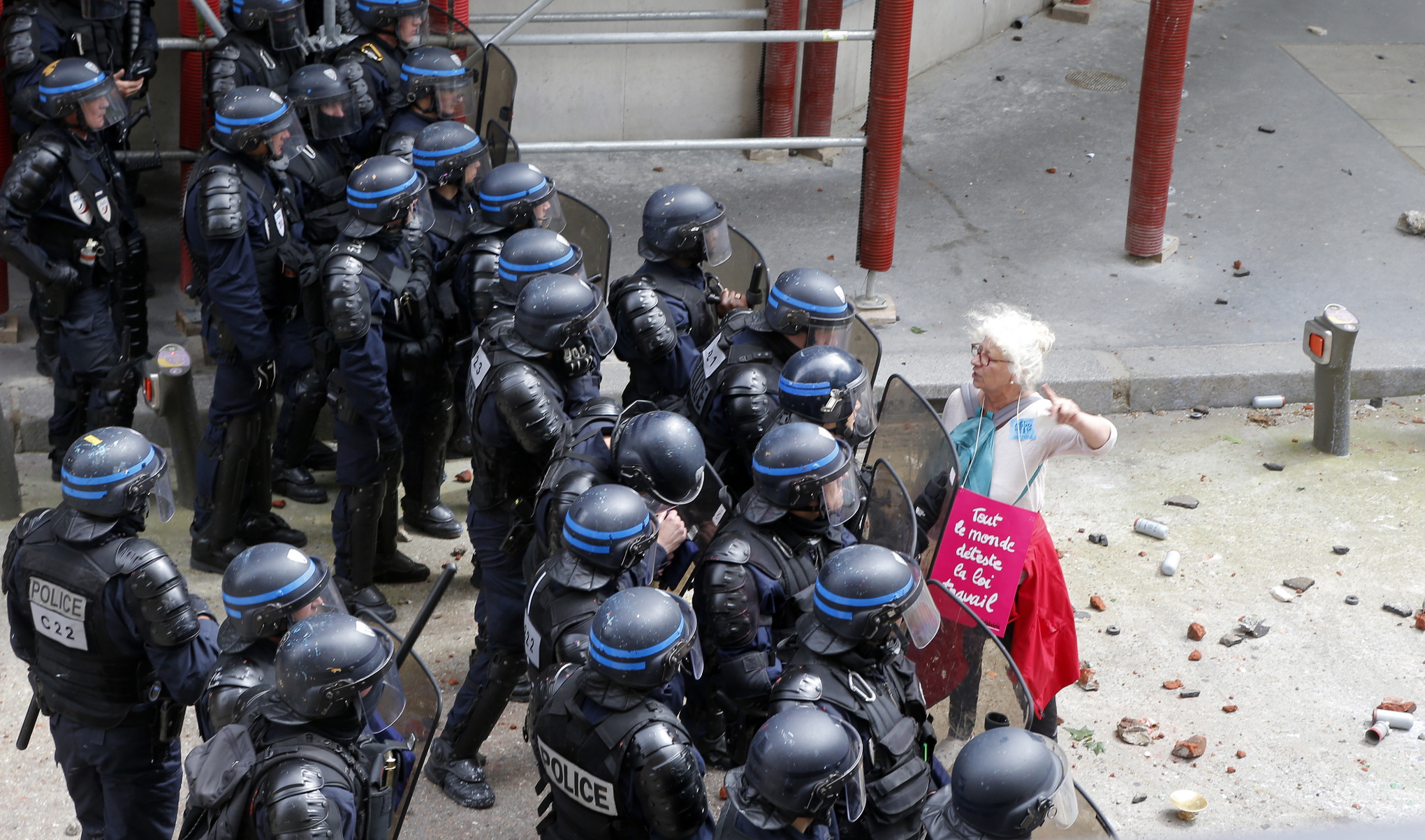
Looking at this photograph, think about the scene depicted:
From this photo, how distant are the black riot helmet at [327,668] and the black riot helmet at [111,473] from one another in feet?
2.96

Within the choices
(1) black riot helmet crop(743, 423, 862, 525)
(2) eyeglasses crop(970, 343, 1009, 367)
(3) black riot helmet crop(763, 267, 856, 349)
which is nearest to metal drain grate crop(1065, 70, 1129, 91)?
(3) black riot helmet crop(763, 267, 856, 349)

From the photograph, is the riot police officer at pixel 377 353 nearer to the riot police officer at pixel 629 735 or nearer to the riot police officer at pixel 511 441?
the riot police officer at pixel 511 441

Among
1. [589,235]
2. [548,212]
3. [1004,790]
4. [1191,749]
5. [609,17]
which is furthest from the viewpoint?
[609,17]

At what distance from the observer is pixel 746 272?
Answer: 5789mm

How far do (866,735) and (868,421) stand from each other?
1311 millimetres

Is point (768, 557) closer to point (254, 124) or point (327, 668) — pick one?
point (327, 668)

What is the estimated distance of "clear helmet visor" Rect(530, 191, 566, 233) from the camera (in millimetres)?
5426

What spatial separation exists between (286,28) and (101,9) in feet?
3.00

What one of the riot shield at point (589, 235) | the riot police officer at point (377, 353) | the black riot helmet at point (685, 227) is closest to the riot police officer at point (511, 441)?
the black riot helmet at point (685, 227)

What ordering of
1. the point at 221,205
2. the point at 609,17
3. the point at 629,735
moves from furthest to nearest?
the point at 609,17 → the point at 221,205 → the point at 629,735

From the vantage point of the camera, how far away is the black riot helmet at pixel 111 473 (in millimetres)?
3797

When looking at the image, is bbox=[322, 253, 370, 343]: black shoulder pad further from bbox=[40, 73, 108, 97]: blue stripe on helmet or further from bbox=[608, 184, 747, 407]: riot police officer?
bbox=[40, 73, 108, 97]: blue stripe on helmet

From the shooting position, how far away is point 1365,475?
22.0 ft

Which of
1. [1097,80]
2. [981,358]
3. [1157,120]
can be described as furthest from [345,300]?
[1097,80]
